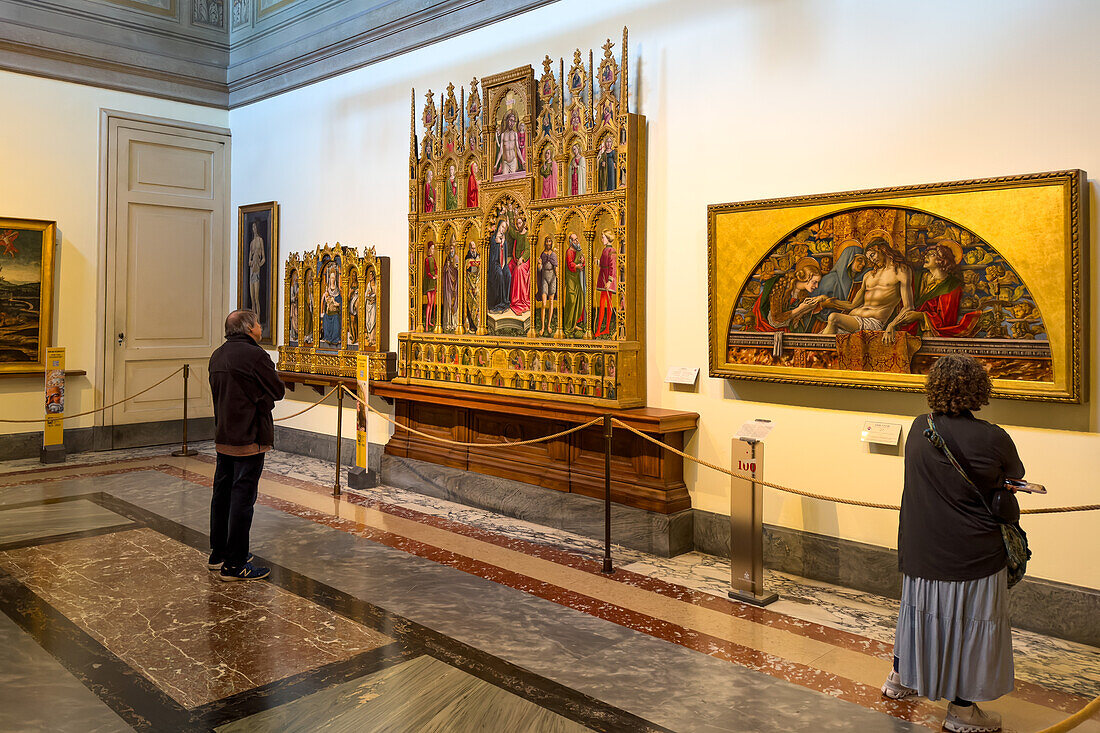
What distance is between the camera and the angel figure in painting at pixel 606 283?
7.81 meters

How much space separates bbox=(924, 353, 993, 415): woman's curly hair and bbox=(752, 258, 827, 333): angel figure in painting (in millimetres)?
2317

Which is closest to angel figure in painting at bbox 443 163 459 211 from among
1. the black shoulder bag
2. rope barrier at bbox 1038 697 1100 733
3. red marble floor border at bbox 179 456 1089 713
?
red marble floor border at bbox 179 456 1089 713

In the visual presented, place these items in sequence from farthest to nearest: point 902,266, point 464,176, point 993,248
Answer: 1. point 464,176
2. point 902,266
3. point 993,248

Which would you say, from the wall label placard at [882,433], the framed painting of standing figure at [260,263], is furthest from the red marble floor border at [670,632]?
the framed painting of standing figure at [260,263]

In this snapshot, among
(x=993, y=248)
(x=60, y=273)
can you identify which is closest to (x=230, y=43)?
(x=60, y=273)

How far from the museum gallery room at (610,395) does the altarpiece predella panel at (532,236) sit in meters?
0.05

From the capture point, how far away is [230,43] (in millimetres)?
13211

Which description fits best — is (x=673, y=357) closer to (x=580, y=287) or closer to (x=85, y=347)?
(x=580, y=287)

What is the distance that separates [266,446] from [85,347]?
23.3 feet

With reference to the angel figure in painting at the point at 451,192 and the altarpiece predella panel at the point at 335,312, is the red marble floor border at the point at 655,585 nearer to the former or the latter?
the altarpiece predella panel at the point at 335,312

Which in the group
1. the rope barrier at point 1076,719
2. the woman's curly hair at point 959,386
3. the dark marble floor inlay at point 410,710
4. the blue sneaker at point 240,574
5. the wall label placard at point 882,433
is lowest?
the dark marble floor inlay at point 410,710

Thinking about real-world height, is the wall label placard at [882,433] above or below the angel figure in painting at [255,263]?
below

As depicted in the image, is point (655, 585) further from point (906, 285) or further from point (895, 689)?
point (906, 285)

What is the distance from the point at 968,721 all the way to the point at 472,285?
6.50 metres
